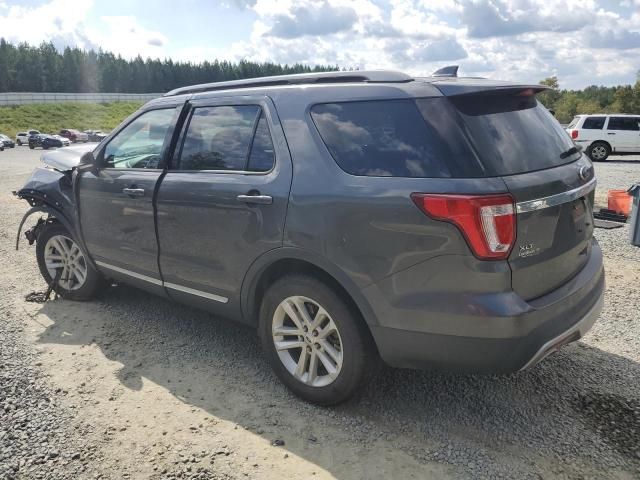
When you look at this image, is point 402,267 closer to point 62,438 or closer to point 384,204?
point 384,204

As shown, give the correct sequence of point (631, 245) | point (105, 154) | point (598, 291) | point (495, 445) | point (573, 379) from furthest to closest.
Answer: point (631, 245), point (105, 154), point (573, 379), point (598, 291), point (495, 445)

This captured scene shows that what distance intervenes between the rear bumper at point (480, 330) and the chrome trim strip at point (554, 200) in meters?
0.42

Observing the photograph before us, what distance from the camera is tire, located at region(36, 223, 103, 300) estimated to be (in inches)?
191

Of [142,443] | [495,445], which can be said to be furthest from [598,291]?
[142,443]

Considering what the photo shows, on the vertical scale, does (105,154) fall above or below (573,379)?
above

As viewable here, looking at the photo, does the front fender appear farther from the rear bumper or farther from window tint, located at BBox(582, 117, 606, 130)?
window tint, located at BBox(582, 117, 606, 130)

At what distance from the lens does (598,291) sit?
312cm

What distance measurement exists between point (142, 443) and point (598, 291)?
9.14 ft

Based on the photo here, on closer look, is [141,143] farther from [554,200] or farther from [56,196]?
[554,200]

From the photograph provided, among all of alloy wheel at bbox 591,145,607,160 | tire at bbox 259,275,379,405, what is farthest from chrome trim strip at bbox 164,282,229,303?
alloy wheel at bbox 591,145,607,160

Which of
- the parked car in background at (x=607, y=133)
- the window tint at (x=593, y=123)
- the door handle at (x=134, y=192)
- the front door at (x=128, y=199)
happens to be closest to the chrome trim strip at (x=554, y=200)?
the front door at (x=128, y=199)

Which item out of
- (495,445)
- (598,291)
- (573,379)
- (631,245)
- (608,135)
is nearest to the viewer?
(495,445)

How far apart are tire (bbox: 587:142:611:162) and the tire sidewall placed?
19.3 metres

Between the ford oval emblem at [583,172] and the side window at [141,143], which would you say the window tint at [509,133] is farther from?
the side window at [141,143]
